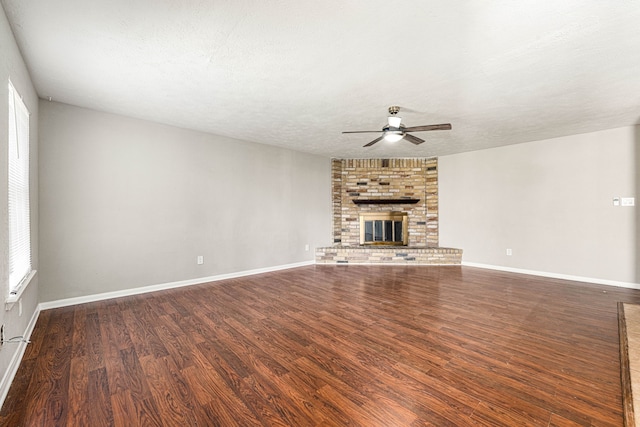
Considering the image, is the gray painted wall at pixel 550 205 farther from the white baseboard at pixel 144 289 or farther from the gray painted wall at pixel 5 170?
the gray painted wall at pixel 5 170

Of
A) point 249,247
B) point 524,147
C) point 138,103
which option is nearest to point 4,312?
point 138,103

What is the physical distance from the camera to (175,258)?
13.7ft

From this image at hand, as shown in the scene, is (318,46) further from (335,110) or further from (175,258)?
(175,258)

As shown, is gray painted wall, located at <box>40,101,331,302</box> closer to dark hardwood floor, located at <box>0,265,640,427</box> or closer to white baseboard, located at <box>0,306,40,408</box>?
dark hardwood floor, located at <box>0,265,640,427</box>

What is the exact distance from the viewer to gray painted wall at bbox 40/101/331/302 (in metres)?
3.29

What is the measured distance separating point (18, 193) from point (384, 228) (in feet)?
19.8

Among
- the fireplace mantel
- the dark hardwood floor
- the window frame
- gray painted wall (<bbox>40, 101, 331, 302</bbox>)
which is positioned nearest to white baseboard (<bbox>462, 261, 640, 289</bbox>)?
the dark hardwood floor

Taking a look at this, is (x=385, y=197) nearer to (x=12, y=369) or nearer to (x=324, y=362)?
(x=324, y=362)

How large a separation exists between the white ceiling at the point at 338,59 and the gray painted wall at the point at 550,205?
80cm

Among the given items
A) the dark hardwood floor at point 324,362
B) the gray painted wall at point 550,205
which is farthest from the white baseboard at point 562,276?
the dark hardwood floor at point 324,362

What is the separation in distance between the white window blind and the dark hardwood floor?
2.25ft

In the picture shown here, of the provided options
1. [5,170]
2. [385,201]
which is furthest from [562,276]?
[5,170]

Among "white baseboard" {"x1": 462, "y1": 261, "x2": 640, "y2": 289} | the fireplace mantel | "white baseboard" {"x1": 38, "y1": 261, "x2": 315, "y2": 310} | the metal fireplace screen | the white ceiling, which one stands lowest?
"white baseboard" {"x1": 462, "y1": 261, "x2": 640, "y2": 289}

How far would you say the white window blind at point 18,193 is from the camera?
2.14 m
